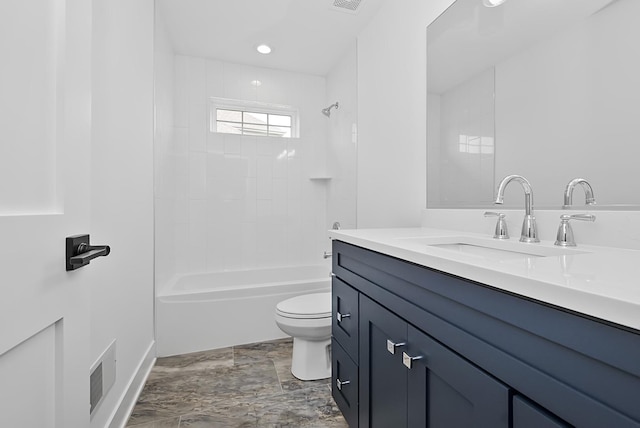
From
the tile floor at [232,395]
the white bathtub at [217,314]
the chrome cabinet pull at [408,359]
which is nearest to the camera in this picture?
the chrome cabinet pull at [408,359]

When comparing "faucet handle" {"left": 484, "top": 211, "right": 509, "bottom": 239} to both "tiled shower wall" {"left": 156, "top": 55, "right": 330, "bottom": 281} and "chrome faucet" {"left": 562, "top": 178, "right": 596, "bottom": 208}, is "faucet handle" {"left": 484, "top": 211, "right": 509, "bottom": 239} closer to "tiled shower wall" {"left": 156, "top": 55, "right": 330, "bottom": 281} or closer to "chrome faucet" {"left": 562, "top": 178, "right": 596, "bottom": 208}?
"chrome faucet" {"left": 562, "top": 178, "right": 596, "bottom": 208}

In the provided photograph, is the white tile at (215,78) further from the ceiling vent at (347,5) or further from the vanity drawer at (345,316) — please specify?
the vanity drawer at (345,316)

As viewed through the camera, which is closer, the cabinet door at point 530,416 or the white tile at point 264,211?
the cabinet door at point 530,416

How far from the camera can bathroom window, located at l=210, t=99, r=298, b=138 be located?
9.68ft

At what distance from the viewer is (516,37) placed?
1.20 meters

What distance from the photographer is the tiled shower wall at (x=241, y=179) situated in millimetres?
2801

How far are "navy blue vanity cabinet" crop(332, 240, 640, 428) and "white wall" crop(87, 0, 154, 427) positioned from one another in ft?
3.46

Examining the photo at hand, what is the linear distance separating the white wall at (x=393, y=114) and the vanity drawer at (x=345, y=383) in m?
0.86

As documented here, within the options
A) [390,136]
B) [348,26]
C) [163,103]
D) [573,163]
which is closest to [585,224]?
[573,163]

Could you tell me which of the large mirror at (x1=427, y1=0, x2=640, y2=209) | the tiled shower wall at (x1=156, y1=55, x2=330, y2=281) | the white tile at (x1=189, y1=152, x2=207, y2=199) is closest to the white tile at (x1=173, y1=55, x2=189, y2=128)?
the tiled shower wall at (x1=156, y1=55, x2=330, y2=281)

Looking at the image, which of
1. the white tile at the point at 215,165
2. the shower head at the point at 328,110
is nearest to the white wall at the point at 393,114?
the shower head at the point at 328,110

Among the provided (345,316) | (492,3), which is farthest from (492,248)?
(492,3)

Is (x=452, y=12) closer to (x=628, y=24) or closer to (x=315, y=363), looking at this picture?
(x=628, y=24)

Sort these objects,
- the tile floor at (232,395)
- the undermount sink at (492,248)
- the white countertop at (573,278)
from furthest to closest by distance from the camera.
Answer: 1. the tile floor at (232,395)
2. the undermount sink at (492,248)
3. the white countertop at (573,278)
